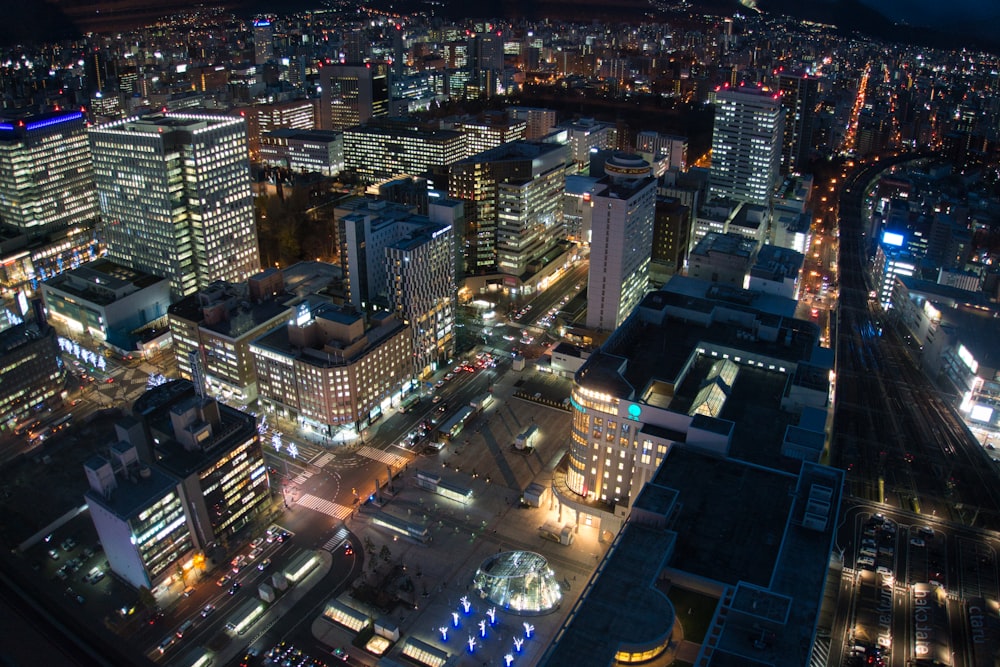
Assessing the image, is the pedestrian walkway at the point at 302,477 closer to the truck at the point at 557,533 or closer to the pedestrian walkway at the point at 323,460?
the pedestrian walkway at the point at 323,460

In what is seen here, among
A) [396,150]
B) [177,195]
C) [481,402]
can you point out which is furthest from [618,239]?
[396,150]

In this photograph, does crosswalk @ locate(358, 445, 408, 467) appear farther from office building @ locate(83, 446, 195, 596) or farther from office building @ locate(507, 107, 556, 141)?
office building @ locate(507, 107, 556, 141)

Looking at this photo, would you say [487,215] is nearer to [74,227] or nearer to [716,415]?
[716,415]

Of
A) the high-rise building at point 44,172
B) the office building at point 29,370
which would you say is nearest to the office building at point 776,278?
the office building at point 29,370

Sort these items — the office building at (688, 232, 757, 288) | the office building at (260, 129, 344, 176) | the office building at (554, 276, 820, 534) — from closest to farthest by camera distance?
the office building at (554, 276, 820, 534) < the office building at (688, 232, 757, 288) < the office building at (260, 129, 344, 176)

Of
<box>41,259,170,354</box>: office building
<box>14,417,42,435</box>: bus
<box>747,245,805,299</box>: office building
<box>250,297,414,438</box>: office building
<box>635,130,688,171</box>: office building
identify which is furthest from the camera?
<box>635,130,688,171</box>: office building

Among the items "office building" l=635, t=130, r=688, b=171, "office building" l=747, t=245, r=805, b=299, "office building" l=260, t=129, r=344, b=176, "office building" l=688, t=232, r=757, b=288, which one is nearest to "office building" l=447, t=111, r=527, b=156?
"office building" l=260, t=129, r=344, b=176

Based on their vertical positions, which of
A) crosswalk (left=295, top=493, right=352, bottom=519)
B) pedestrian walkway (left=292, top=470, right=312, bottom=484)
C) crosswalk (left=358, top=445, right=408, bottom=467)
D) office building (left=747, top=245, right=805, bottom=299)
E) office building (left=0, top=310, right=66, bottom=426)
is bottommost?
crosswalk (left=295, top=493, right=352, bottom=519)
